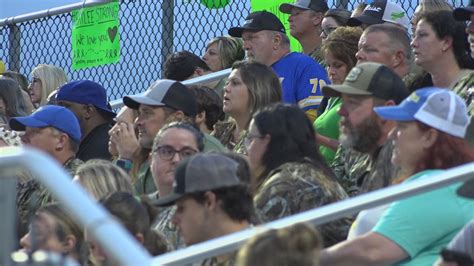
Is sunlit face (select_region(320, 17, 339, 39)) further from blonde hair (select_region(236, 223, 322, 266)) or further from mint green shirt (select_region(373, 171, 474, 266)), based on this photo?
blonde hair (select_region(236, 223, 322, 266))

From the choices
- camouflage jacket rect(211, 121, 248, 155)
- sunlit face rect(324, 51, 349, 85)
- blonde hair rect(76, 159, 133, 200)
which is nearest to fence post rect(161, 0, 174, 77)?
camouflage jacket rect(211, 121, 248, 155)

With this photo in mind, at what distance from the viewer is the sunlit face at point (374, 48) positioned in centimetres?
721

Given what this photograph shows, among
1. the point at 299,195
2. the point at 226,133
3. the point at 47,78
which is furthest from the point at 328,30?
the point at 299,195

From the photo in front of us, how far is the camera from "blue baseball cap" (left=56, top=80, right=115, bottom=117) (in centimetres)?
862

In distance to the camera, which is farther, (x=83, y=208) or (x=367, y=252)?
(x=367, y=252)

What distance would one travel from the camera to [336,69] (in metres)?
7.61

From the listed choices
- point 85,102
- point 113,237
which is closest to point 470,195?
point 113,237

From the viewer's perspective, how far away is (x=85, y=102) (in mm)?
8625

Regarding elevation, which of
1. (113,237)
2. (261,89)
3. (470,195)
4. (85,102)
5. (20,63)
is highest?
(113,237)

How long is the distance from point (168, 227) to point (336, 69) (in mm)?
1951

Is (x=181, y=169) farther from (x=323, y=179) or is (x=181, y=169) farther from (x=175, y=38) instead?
(x=175, y=38)

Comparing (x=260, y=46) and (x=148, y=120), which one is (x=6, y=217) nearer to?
(x=148, y=120)

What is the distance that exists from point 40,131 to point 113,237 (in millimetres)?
4951

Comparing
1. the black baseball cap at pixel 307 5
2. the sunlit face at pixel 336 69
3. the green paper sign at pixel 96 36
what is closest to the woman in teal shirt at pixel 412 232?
the sunlit face at pixel 336 69
